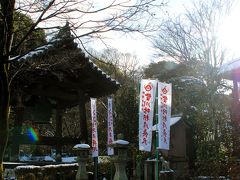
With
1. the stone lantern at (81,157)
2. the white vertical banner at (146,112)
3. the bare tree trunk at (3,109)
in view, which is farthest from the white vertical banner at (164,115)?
the bare tree trunk at (3,109)

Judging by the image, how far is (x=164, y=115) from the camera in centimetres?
1134

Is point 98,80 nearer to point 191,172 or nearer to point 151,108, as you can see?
point 151,108

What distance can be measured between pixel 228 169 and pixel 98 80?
538 cm

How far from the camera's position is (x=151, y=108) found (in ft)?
37.6

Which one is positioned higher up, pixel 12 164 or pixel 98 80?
pixel 98 80

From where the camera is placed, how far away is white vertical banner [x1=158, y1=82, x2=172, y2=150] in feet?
36.1

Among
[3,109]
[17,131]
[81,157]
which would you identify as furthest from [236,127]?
[3,109]

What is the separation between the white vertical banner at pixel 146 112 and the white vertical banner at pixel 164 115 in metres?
0.26

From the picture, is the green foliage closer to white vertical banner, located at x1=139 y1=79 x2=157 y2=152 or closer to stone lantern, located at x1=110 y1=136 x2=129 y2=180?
white vertical banner, located at x1=139 y1=79 x2=157 y2=152

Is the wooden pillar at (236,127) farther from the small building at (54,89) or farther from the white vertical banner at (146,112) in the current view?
Result: the small building at (54,89)

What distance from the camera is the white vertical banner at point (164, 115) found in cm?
1102

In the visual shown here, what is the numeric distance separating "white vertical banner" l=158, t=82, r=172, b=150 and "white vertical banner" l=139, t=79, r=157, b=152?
26cm

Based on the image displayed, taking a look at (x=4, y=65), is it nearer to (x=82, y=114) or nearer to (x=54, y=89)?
(x=54, y=89)

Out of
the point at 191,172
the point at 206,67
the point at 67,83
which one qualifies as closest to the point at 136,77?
the point at 206,67
